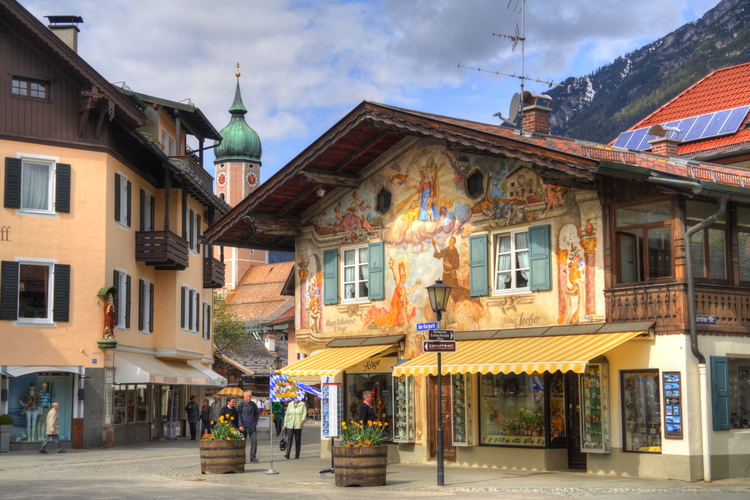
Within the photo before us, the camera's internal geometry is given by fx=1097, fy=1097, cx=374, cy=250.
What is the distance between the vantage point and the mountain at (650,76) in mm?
152125

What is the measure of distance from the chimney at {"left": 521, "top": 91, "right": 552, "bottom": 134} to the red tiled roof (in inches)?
289

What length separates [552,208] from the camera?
23281 mm

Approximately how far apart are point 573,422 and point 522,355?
91.3 inches

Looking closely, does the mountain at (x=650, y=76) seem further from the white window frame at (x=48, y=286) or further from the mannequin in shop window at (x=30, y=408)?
the mannequin in shop window at (x=30, y=408)

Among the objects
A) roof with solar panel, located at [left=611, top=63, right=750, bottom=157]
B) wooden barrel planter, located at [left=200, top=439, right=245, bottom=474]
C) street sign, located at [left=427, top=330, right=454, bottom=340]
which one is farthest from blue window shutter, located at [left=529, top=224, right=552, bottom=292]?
roof with solar panel, located at [left=611, top=63, right=750, bottom=157]

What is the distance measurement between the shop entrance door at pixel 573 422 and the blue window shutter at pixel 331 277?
7.46m

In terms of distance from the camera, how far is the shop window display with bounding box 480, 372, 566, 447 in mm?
23234

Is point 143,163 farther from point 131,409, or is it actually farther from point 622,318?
point 622,318

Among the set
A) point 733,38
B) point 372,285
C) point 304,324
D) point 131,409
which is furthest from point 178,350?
point 733,38

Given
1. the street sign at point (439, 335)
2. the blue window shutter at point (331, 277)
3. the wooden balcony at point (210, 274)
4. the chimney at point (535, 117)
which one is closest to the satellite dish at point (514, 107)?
the chimney at point (535, 117)

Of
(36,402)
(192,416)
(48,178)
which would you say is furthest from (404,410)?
(192,416)

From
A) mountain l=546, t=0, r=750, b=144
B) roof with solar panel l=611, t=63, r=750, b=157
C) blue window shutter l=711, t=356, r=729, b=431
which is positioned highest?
mountain l=546, t=0, r=750, b=144

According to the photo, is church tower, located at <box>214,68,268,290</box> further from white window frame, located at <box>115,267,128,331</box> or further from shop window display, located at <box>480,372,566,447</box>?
shop window display, located at <box>480,372,566,447</box>

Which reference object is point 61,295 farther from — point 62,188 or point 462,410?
point 462,410
